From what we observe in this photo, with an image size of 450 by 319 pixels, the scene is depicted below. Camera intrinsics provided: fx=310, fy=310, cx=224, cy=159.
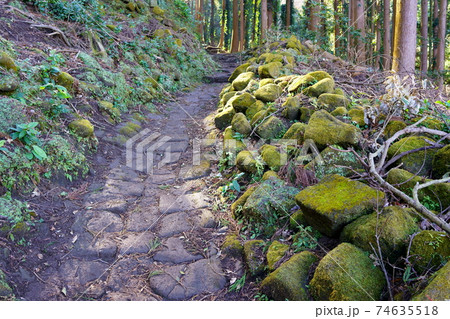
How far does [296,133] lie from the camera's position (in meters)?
3.91

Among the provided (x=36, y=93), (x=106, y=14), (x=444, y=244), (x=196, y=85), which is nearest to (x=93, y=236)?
(x=36, y=93)

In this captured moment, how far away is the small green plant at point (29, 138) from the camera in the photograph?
3.24 m

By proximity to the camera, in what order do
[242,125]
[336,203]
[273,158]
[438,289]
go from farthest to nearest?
[242,125]
[273,158]
[336,203]
[438,289]

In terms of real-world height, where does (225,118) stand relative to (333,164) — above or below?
above

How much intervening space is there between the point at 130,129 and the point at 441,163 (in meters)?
4.42

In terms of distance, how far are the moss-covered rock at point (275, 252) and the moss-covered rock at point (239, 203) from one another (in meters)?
0.69

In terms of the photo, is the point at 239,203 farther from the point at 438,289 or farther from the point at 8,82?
the point at 8,82

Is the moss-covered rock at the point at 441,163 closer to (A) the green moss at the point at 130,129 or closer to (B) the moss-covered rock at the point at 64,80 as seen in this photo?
(A) the green moss at the point at 130,129

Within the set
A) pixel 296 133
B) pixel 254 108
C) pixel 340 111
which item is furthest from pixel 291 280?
pixel 254 108

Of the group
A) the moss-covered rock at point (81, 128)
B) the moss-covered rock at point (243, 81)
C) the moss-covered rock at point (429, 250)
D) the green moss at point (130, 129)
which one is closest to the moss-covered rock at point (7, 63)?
the moss-covered rock at point (81, 128)

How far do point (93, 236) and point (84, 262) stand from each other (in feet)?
1.15

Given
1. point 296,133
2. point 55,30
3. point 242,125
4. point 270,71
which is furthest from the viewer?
point 55,30

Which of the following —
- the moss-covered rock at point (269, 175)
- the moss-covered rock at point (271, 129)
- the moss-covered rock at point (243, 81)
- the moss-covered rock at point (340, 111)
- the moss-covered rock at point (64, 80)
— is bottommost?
the moss-covered rock at point (269, 175)
